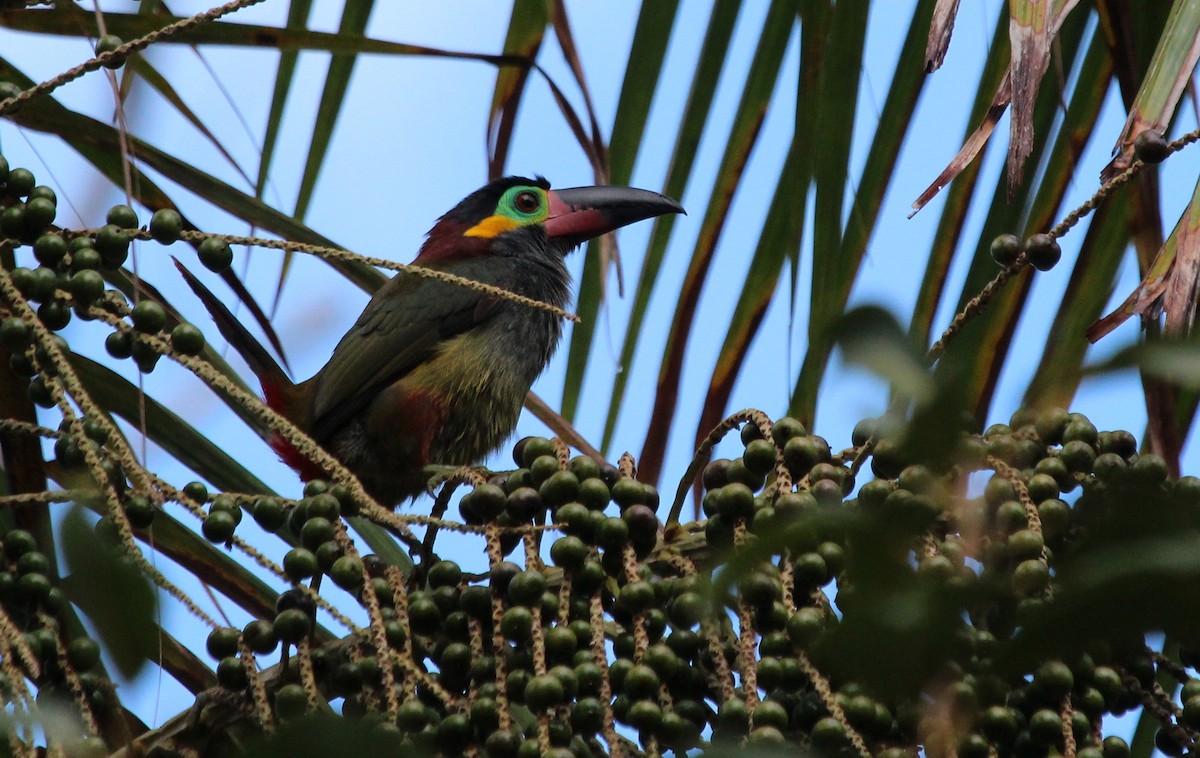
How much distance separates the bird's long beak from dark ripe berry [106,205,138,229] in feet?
7.45

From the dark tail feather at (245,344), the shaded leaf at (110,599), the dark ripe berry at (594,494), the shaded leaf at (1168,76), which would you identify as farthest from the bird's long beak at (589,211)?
the shaded leaf at (110,599)

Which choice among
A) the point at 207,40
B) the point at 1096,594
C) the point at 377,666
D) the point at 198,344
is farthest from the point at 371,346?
the point at 1096,594

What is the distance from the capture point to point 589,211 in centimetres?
391

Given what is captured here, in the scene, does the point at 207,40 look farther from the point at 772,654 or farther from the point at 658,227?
the point at 772,654

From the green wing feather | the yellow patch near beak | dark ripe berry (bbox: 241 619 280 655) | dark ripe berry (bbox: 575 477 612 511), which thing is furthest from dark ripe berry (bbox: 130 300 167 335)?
the yellow patch near beak

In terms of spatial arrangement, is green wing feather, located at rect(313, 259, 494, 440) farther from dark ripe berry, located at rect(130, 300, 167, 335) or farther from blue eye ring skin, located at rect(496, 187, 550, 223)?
dark ripe berry, located at rect(130, 300, 167, 335)

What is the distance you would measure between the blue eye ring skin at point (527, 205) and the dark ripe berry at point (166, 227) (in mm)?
2649

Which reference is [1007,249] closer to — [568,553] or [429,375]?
[568,553]

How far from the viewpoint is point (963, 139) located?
7.01ft

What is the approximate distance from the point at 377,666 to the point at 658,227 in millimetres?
1333

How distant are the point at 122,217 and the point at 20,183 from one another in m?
0.11

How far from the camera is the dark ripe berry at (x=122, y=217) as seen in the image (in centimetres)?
139

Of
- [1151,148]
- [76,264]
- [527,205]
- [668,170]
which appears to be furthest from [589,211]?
[1151,148]

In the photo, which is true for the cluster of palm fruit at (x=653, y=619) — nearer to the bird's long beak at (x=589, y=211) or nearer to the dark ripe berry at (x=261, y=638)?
the dark ripe berry at (x=261, y=638)
